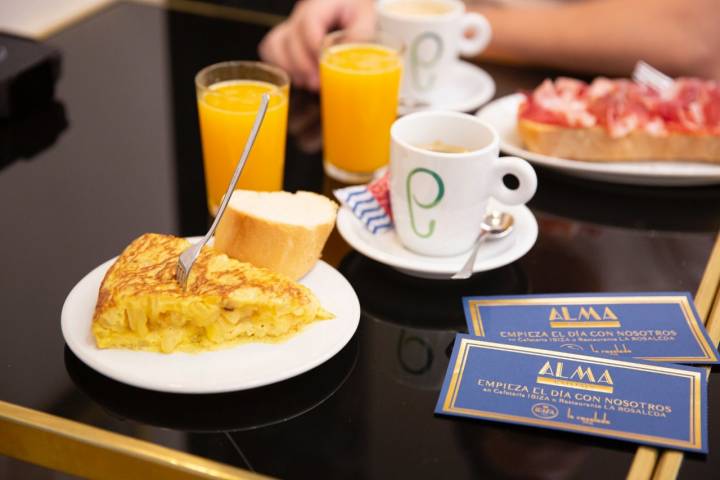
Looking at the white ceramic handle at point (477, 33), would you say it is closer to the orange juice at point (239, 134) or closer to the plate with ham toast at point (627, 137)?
the plate with ham toast at point (627, 137)

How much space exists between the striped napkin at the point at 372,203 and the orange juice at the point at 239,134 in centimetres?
13

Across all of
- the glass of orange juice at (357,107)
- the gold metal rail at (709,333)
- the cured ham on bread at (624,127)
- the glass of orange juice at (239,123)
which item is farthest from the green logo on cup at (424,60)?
the gold metal rail at (709,333)

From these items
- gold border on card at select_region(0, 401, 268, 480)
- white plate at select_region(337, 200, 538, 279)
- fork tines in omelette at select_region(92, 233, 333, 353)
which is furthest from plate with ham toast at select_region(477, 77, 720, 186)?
gold border on card at select_region(0, 401, 268, 480)

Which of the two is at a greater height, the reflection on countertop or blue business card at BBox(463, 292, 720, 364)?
blue business card at BBox(463, 292, 720, 364)

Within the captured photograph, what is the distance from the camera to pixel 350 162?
1588mm

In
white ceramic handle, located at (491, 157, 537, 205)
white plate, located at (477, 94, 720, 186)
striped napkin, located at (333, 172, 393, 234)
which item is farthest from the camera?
white plate, located at (477, 94, 720, 186)

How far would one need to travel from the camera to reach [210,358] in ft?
3.37

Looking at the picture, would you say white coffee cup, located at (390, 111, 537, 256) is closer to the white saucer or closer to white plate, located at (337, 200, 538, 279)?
white plate, located at (337, 200, 538, 279)

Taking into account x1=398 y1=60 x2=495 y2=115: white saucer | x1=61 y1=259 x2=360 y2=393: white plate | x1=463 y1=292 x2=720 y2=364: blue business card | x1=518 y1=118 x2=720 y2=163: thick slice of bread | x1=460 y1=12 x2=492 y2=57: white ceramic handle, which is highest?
x1=460 y1=12 x2=492 y2=57: white ceramic handle

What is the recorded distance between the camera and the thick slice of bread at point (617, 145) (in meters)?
1.55

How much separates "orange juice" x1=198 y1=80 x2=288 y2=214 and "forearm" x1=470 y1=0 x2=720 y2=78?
83 cm

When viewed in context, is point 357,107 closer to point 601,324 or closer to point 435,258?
point 435,258

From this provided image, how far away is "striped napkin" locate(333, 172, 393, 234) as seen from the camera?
1.37 meters

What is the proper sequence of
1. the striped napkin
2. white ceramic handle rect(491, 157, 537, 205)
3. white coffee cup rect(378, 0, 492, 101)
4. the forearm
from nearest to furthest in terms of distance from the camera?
white ceramic handle rect(491, 157, 537, 205) → the striped napkin → white coffee cup rect(378, 0, 492, 101) → the forearm
